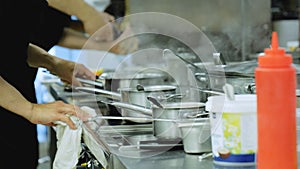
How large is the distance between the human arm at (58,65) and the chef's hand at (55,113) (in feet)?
2.01

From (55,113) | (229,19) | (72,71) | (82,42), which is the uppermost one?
(229,19)

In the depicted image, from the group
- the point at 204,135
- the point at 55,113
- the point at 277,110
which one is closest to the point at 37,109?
the point at 55,113

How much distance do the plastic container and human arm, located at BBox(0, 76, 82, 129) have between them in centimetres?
62

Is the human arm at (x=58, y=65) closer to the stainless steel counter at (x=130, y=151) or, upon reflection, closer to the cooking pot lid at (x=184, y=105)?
the stainless steel counter at (x=130, y=151)

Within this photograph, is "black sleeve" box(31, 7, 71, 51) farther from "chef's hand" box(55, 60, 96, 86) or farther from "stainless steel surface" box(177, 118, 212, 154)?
"stainless steel surface" box(177, 118, 212, 154)

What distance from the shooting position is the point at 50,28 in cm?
257

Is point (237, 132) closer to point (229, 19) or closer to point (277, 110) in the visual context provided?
point (277, 110)

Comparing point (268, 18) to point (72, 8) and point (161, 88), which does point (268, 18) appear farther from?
point (161, 88)

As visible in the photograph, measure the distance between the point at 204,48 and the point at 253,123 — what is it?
81 centimetres

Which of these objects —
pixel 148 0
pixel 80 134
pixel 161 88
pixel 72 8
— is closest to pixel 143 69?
A: pixel 72 8

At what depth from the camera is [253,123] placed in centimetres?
103

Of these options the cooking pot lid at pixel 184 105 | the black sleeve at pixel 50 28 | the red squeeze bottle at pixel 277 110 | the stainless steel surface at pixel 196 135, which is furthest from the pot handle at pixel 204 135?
the black sleeve at pixel 50 28

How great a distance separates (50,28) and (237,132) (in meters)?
1.70

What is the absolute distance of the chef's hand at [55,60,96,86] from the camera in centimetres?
236
